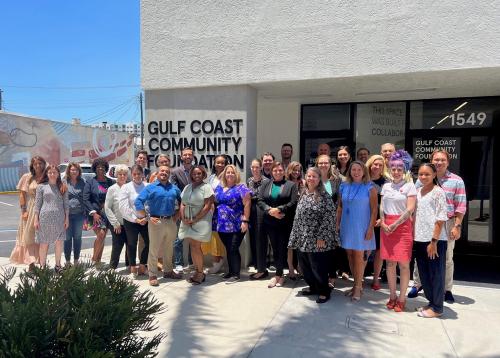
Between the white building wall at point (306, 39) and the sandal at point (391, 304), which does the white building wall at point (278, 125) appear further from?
the sandal at point (391, 304)

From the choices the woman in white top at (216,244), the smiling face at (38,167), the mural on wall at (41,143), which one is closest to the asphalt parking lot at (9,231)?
the smiling face at (38,167)

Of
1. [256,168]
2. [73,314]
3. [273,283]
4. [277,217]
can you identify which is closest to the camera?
[73,314]

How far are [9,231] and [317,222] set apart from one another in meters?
9.32

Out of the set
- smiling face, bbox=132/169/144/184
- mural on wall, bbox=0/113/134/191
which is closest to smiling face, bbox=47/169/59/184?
smiling face, bbox=132/169/144/184

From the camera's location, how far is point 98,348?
1.94 metres

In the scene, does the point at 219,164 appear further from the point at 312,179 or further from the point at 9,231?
the point at 9,231

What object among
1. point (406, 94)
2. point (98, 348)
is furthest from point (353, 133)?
point (98, 348)

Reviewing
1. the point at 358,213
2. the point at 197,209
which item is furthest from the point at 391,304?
the point at 197,209

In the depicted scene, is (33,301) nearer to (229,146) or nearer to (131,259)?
(131,259)

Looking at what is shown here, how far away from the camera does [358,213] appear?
451 cm

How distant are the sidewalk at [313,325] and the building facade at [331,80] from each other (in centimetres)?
224

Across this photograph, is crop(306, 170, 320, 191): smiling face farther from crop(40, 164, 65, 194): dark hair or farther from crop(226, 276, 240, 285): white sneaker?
crop(40, 164, 65, 194): dark hair

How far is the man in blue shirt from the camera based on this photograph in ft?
17.2

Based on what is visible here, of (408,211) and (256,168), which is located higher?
(256,168)
